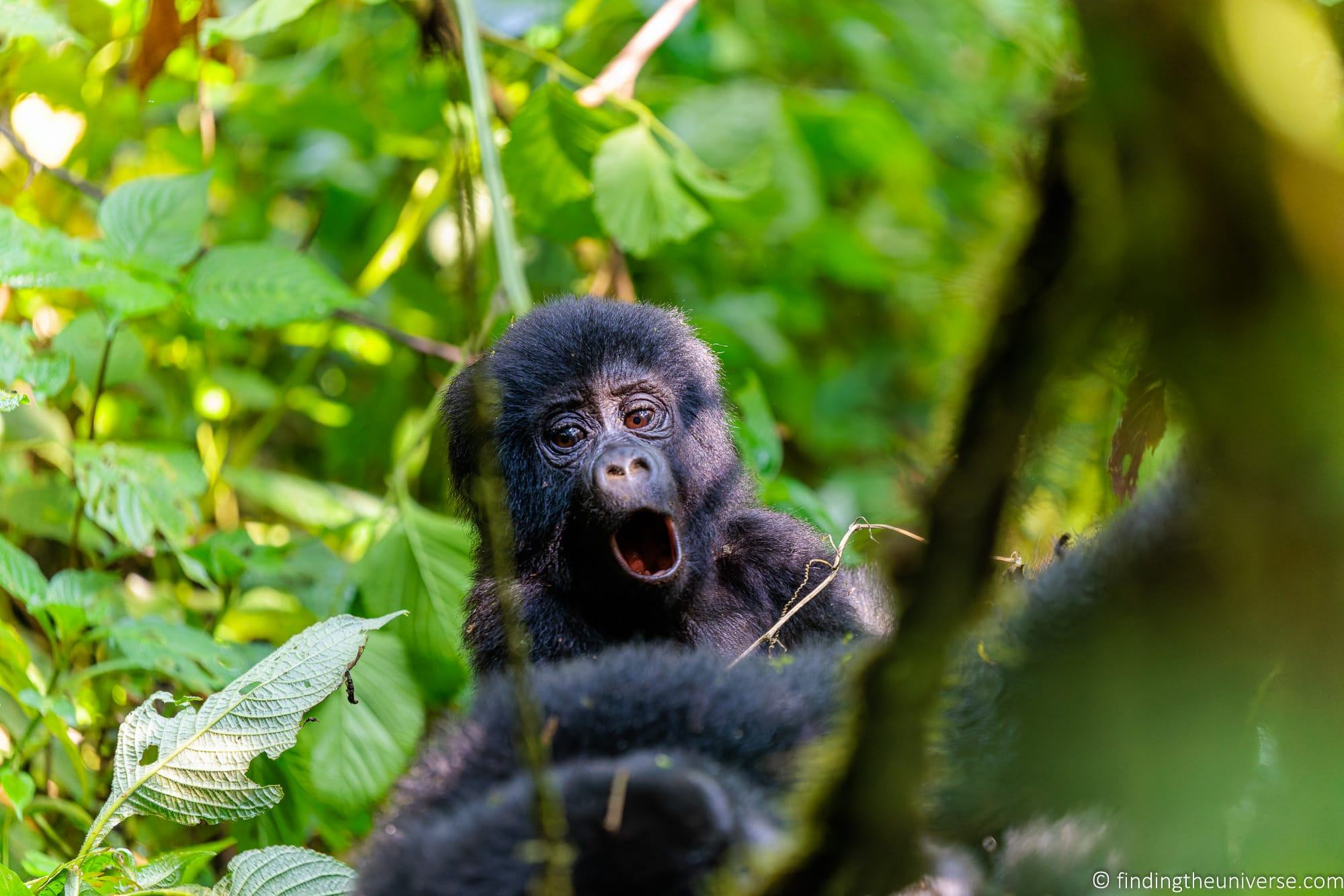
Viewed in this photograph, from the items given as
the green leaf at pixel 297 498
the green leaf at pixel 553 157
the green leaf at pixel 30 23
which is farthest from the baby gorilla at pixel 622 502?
the green leaf at pixel 30 23

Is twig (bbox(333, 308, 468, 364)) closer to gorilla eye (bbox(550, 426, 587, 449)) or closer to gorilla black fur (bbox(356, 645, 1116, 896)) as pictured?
gorilla eye (bbox(550, 426, 587, 449))

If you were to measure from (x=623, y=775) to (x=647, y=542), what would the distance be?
1343mm

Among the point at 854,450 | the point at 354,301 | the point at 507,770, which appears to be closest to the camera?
the point at 507,770

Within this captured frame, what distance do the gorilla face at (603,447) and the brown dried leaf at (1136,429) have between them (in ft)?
3.51

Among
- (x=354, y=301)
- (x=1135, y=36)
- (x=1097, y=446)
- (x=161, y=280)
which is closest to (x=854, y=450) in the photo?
(x=354, y=301)

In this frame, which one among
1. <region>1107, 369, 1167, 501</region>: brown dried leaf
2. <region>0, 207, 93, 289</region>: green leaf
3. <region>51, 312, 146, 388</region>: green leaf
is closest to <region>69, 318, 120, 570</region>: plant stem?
<region>51, 312, 146, 388</region>: green leaf

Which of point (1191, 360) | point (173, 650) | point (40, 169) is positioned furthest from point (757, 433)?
point (40, 169)

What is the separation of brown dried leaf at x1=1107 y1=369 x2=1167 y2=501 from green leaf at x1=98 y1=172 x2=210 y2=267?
225 cm

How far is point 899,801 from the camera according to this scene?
2.68ft

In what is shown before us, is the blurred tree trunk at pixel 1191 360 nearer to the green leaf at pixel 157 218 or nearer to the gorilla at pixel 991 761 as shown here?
the gorilla at pixel 991 761

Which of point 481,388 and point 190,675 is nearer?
point 481,388

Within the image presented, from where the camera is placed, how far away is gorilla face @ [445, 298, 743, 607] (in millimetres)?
2273

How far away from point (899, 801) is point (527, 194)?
8.60 ft

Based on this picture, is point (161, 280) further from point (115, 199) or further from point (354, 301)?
point (354, 301)
